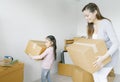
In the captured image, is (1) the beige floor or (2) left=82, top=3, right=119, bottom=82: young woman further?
(1) the beige floor

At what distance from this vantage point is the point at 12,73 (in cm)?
226

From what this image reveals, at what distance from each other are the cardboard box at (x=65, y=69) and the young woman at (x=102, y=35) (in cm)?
→ 222

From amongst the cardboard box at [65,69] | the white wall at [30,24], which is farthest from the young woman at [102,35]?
the cardboard box at [65,69]

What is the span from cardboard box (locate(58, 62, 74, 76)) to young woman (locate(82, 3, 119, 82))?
2219 millimetres

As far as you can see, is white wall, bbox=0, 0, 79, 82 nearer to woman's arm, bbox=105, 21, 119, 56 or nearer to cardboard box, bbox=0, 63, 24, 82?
cardboard box, bbox=0, 63, 24, 82

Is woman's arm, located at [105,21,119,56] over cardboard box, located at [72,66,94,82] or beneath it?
over

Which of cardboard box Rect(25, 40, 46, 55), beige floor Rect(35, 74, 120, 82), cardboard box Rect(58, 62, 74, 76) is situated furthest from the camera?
cardboard box Rect(58, 62, 74, 76)

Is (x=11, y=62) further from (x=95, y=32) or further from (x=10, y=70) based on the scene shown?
(x=95, y=32)

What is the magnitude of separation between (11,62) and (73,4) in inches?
116

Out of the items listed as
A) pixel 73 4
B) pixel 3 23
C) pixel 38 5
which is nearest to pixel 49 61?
pixel 3 23

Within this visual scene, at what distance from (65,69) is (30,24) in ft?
4.75

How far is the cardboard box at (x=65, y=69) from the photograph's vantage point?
4039 mm

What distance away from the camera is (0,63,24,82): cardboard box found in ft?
6.93

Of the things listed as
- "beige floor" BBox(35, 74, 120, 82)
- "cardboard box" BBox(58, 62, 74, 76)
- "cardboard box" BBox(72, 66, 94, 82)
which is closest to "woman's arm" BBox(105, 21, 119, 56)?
"cardboard box" BBox(72, 66, 94, 82)
